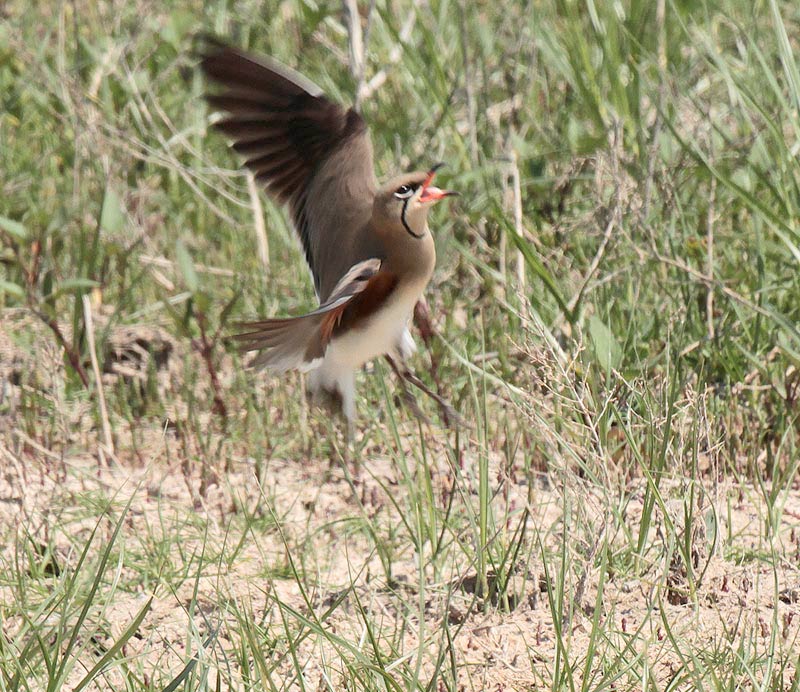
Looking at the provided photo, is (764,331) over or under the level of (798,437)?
over

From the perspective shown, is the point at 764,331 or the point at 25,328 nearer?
the point at 764,331

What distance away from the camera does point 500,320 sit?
4094 mm

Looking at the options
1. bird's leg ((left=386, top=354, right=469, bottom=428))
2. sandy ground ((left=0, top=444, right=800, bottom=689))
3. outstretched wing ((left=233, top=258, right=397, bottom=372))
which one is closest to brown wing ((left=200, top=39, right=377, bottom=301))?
outstretched wing ((left=233, top=258, right=397, bottom=372))

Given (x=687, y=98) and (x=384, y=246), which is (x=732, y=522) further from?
(x=687, y=98)

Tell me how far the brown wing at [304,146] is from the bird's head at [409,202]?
6.5 inches

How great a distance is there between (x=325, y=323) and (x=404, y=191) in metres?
0.37

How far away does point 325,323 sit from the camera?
2.88m

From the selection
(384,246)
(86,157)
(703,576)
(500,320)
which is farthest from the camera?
(86,157)

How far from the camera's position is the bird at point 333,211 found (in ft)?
9.86

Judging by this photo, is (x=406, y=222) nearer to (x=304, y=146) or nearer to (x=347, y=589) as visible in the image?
(x=304, y=146)

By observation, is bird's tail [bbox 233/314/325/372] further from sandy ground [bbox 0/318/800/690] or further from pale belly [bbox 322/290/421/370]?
sandy ground [bbox 0/318/800/690]

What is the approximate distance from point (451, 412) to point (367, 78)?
103 inches

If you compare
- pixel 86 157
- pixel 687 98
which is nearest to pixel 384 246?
pixel 687 98

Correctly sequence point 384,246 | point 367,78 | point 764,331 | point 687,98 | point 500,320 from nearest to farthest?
point 384,246 → point 764,331 → point 500,320 → point 687,98 → point 367,78
